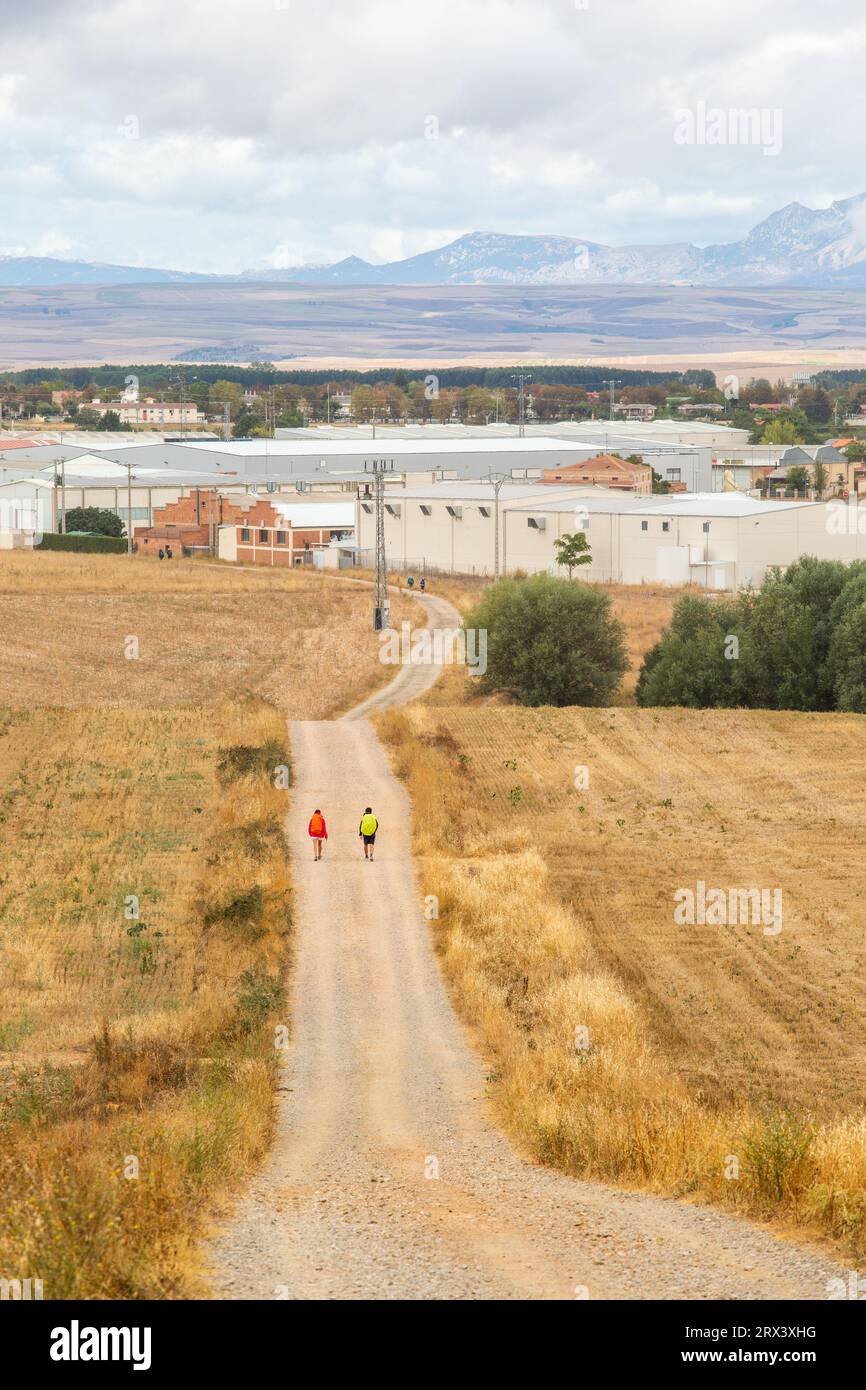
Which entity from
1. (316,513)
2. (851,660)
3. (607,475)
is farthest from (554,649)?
(607,475)

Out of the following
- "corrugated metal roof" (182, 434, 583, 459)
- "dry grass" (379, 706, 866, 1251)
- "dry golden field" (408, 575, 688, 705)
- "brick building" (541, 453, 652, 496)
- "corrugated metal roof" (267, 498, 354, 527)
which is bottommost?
"dry golden field" (408, 575, 688, 705)

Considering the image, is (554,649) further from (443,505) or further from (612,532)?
(443,505)

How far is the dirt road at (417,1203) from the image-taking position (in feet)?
37.3

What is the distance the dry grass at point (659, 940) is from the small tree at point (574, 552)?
1609 inches

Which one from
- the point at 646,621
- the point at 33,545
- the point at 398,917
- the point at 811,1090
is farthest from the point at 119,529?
the point at 811,1090

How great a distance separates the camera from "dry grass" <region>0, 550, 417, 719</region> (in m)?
57.4

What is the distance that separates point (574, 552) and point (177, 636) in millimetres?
27108

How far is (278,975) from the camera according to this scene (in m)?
21.8

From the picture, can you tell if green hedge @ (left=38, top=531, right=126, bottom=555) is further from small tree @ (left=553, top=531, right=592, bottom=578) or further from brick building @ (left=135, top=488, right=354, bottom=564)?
small tree @ (left=553, top=531, right=592, bottom=578)

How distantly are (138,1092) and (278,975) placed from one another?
17.9 ft

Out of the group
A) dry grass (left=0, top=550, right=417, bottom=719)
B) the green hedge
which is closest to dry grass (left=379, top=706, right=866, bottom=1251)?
dry grass (left=0, top=550, right=417, bottom=719)

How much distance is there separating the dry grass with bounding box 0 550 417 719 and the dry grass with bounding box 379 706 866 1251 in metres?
13.4

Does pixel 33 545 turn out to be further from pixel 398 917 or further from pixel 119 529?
pixel 398 917

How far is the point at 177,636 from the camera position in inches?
2697
